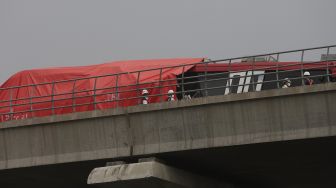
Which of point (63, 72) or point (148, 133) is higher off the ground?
point (63, 72)

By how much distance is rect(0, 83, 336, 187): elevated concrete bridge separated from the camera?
24.5m

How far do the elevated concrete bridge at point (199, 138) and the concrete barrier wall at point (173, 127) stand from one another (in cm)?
3

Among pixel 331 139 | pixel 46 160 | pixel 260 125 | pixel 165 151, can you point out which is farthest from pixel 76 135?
pixel 331 139

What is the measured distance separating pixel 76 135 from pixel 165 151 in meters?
2.92

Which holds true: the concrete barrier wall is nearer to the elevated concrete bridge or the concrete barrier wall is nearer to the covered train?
the elevated concrete bridge

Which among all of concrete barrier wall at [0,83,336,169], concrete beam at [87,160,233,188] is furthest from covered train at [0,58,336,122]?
concrete beam at [87,160,233,188]

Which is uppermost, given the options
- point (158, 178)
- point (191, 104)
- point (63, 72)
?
point (63, 72)

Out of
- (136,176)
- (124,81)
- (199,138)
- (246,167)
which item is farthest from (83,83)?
(199,138)

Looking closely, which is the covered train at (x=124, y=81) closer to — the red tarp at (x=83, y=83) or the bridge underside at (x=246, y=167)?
the red tarp at (x=83, y=83)

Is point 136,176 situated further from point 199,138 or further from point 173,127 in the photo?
point 199,138

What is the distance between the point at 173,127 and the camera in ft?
85.0

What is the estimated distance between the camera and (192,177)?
1102 inches

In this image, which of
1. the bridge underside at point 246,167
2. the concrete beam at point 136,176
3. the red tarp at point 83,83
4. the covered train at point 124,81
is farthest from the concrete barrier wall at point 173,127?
the red tarp at point 83,83

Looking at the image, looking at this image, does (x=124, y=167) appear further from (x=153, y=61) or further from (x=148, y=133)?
(x=153, y=61)
